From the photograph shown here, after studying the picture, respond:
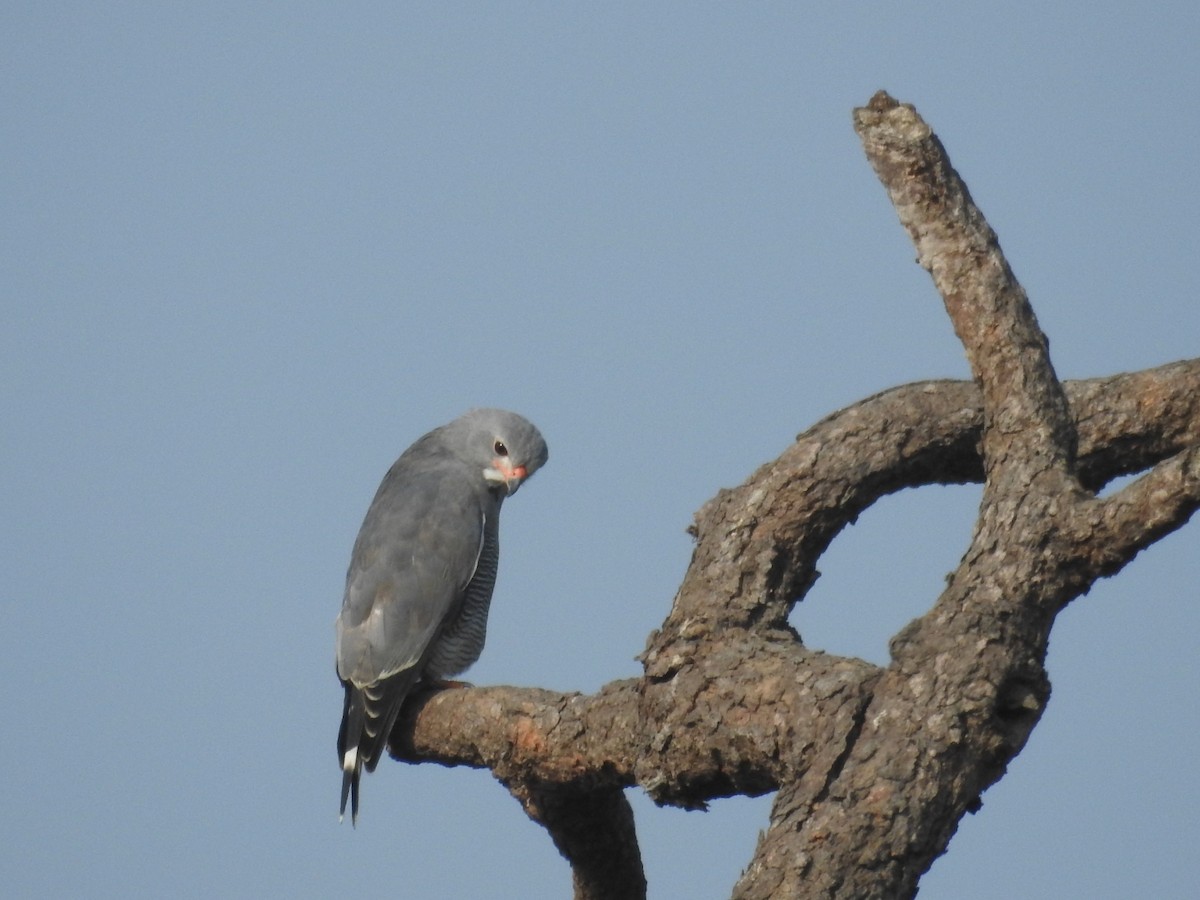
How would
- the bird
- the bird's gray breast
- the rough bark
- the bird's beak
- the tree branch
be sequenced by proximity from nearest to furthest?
the rough bark, the tree branch, the bird, the bird's gray breast, the bird's beak

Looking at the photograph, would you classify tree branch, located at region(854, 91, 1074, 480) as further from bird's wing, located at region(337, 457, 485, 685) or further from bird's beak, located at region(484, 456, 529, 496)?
bird's beak, located at region(484, 456, 529, 496)

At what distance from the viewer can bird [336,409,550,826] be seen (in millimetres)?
7309

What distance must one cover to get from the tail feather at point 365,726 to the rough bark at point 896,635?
861 millimetres

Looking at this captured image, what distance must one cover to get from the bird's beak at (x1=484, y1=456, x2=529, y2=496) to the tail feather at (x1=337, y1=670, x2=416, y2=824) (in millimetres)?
1601

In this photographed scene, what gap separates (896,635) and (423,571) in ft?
13.0

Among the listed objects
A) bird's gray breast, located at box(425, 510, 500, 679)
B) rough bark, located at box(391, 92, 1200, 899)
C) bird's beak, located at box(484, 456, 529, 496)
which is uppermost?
bird's beak, located at box(484, 456, 529, 496)

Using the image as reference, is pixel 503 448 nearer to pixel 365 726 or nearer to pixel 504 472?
pixel 504 472

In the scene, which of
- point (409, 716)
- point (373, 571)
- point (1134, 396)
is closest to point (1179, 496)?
point (1134, 396)

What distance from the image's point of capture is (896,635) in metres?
4.41

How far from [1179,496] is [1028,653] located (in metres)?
0.62

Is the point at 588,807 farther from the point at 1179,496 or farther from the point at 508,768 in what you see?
the point at 1179,496

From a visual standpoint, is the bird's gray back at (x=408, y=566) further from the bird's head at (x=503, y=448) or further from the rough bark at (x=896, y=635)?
the rough bark at (x=896, y=635)

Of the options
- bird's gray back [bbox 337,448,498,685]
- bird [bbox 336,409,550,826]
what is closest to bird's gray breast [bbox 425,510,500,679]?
bird [bbox 336,409,550,826]

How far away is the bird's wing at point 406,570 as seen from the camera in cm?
754
